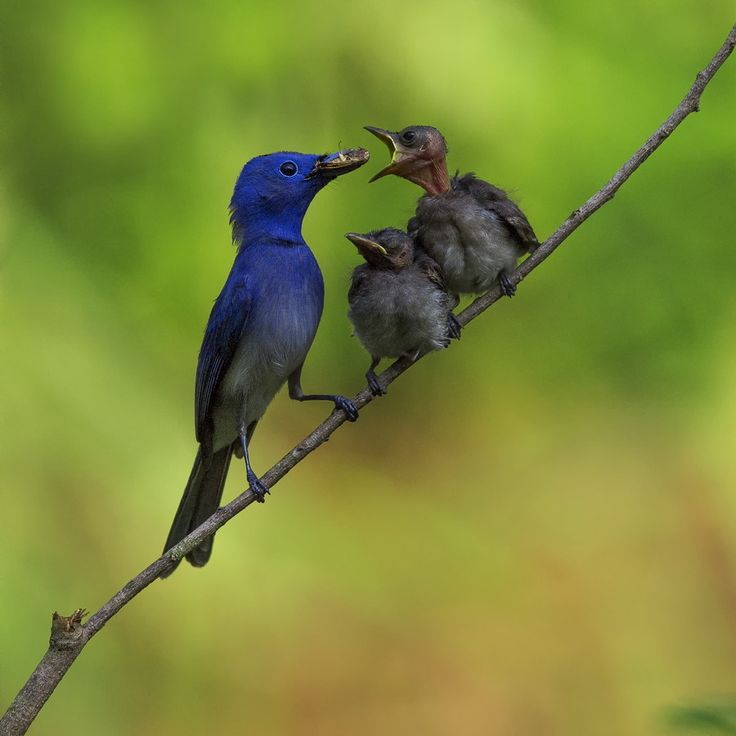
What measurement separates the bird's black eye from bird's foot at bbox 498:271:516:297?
0.73 metres

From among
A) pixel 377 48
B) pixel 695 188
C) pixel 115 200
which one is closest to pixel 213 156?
pixel 115 200

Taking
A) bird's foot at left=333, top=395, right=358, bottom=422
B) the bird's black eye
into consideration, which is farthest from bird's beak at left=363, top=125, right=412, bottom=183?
bird's foot at left=333, top=395, right=358, bottom=422

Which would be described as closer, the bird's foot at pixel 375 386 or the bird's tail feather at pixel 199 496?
the bird's foot at pixel 375 386

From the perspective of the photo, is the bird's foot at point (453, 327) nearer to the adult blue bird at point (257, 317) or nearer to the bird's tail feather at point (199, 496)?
the adult blue bird at point (257, 317)

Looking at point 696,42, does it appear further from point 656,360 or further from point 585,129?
point 656,360

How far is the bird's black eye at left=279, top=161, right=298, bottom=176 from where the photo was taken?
3342 mm

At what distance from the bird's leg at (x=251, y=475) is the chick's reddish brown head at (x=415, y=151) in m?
0.83

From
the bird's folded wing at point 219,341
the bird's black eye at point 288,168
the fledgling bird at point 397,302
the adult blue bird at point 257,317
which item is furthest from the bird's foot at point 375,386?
the bird's black eye at point 288,168

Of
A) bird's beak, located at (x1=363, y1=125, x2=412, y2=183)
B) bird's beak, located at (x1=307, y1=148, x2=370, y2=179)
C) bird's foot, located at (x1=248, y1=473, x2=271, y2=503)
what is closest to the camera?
bird's foot, located at (x1=248, y1=473, x2=271, y2=503)

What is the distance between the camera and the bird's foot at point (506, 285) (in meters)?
2.92

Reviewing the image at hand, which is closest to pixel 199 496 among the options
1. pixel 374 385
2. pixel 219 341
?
pixel 219 341

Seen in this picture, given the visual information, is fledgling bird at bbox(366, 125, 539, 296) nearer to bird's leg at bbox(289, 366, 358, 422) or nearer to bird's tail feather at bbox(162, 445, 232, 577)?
bird's leg at bbox(289, 366, 358, 422)

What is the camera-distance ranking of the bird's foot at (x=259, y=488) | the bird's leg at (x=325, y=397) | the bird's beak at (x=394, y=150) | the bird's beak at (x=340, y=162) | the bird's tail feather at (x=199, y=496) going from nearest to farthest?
the bird's foot at (x=259, y=488)
the bird's leg at (x=325, y=397)
the bird's beak at (x=394, y=150)
the bird's beak at (x=340, y=162)
the bird's tail feather at (x=199, y=496)

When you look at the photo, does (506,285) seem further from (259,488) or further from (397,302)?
(259,488)
